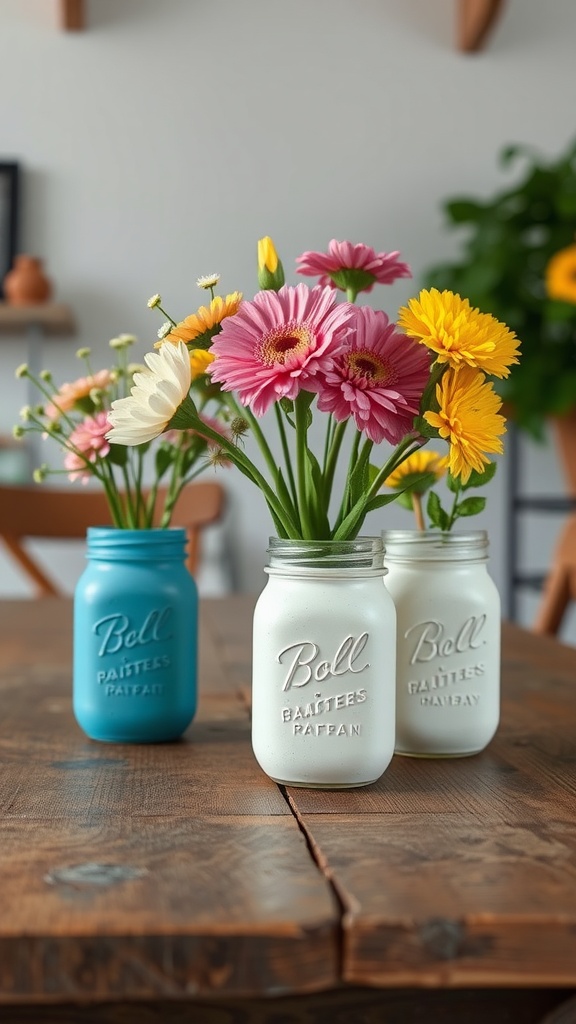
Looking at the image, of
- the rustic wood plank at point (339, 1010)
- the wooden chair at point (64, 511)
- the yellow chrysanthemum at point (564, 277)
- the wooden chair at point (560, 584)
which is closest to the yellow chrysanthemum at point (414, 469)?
the rustic wood plank at point (339, 1010)

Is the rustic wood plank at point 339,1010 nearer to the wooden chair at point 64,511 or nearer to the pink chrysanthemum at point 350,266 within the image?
the pink chrysanthemum at point 350,266

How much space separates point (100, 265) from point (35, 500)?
1304 millimetres

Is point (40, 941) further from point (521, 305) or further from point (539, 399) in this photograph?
point (521, 305)

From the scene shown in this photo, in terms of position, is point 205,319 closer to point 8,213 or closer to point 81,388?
point 81,388

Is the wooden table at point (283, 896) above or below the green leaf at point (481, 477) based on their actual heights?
below

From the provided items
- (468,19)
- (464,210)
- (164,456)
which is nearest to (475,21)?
(468,19)

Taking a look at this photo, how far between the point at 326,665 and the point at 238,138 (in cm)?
301

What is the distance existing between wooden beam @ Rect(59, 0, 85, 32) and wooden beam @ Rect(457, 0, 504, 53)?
3.72 ft

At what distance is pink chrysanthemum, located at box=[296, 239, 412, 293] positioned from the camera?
65 cm

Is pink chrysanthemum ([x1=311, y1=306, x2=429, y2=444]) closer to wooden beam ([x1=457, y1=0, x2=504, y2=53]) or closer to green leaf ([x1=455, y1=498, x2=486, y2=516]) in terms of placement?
green leaf ([x1=455, y1=498, x2=486, y2=516])

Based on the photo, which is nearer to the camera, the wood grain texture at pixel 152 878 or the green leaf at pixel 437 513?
the wood grain texture at pixel 152 878

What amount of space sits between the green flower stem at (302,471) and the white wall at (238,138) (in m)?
2.66

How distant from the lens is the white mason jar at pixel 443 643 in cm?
66

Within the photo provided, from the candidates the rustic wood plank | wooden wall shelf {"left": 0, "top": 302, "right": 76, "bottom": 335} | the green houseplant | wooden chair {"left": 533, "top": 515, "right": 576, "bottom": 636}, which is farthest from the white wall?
the rustic wood plank
